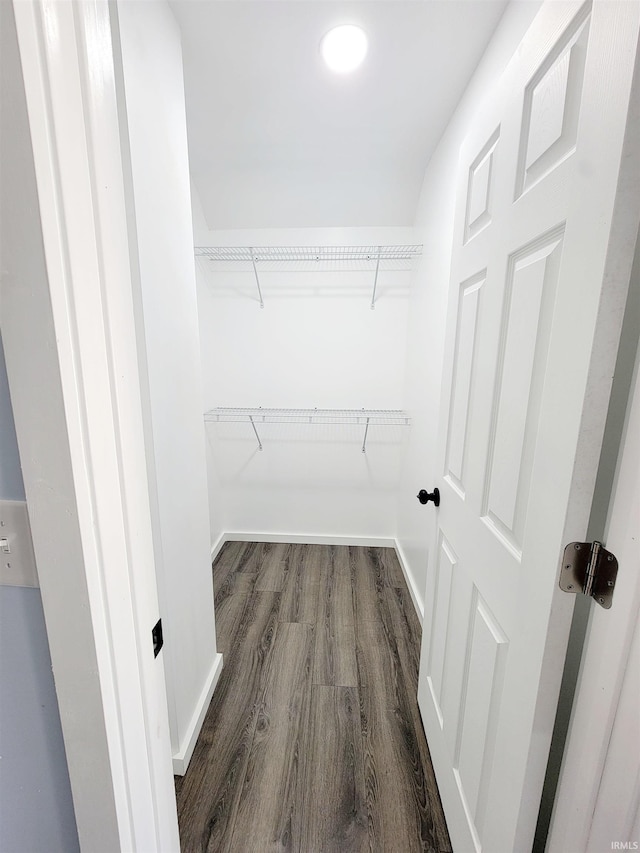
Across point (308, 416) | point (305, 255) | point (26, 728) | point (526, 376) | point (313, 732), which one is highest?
point (305, 255)

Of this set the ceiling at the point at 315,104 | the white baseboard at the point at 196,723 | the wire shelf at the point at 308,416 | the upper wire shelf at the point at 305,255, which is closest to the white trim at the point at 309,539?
the wire shelf at the point at 308,416

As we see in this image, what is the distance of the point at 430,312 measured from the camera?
192cm

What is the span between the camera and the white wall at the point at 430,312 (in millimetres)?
1333

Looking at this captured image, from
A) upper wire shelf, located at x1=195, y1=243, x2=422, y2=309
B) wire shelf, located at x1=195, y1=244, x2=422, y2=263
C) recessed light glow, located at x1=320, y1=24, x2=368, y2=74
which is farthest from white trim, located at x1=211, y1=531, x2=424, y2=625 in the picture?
recessed light glow, located at x1=320, y1=24, x2=368, y2=74

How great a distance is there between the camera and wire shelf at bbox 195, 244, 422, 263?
2.25 meters

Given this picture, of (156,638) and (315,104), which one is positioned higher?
(315,104)

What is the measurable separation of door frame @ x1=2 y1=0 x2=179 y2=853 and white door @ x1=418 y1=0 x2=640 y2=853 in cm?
69

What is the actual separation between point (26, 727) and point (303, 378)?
2.20 metres

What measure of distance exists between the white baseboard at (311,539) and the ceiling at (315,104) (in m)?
2.25

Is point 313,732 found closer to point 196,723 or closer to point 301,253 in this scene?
point 196,723

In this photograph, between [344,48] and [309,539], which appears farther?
[309,539]

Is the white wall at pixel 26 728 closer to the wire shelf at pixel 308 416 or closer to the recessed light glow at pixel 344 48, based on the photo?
the recessed light glow at pixel 344 48

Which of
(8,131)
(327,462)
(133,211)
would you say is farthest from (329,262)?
(8,131)

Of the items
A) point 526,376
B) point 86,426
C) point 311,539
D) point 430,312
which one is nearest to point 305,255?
point 430,312
